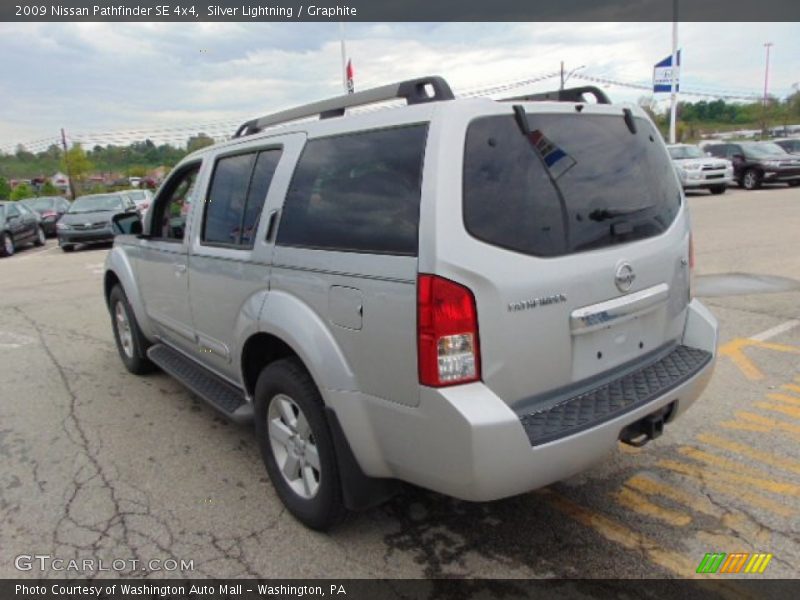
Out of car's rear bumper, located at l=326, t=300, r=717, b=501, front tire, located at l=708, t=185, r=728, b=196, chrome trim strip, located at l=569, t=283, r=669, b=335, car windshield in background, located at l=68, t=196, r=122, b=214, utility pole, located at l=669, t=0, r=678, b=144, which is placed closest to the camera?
car's rear bumper, located at l=326, t=300, r=717, b=501

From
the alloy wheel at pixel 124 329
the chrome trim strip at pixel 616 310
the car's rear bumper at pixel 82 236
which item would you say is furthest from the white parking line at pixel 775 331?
the car's rear bumper at pixel 82 236

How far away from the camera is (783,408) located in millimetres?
3898

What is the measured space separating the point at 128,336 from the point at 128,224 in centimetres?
101

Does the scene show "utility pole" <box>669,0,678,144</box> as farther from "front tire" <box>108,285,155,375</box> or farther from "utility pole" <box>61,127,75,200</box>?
"utility pole" <box>61,127,75,200</box>

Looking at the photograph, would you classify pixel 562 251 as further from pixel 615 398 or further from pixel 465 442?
pixel 465 442

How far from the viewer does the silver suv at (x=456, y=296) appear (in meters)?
2.14

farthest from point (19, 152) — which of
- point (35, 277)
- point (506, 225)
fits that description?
point (506, 225)

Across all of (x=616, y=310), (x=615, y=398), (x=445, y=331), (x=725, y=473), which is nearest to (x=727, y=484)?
(x=725, y=473)

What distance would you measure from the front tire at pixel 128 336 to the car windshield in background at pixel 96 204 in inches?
487

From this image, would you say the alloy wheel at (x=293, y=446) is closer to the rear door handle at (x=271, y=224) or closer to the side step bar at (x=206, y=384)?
the side step bar at (x=206, y=384)

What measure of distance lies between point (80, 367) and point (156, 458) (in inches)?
95.5

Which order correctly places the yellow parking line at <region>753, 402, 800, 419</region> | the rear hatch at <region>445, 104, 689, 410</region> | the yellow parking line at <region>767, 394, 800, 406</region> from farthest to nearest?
the yellow parking line at <region>767, 394, 800, 406</region> < the yellow parking line at <region>753, 402, 800, 419</region> < the rear hatch at <region>445, 104, 689, 410</region>

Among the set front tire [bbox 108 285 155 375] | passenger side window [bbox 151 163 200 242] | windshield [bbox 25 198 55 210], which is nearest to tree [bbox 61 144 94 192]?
windshield [bbox 25 198 55 210]

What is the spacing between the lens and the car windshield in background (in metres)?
16.3
